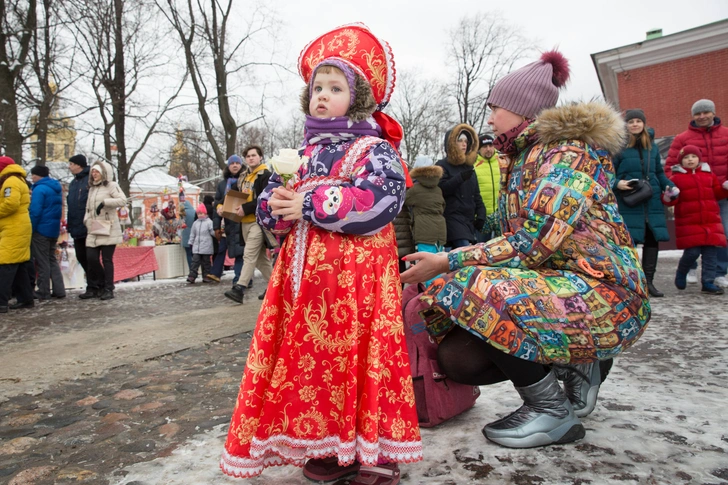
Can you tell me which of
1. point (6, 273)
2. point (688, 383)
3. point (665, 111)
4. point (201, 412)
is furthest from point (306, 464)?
point (665, 111)

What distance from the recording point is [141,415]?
278cm

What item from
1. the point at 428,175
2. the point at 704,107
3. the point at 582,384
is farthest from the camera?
the point at 704,107

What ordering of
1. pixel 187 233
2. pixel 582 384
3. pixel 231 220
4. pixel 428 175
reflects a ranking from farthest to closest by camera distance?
pixel 187 233
pixel 231 220
pixel 428 175
pixel 582 384

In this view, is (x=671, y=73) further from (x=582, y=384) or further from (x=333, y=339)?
(x=333, y=339)

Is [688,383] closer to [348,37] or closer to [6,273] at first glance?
[348,37]

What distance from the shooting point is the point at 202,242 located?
10.2 meters

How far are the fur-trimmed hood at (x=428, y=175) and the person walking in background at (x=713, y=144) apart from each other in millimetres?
3169

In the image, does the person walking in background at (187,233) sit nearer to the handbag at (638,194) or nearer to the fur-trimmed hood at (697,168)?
the handbag at (638,194)

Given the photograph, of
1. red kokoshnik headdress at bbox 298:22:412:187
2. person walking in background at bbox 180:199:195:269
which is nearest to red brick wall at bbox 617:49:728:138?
person walking in background at bbox 180:199:195:269

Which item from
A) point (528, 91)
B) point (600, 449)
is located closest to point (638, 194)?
point (528, 91)

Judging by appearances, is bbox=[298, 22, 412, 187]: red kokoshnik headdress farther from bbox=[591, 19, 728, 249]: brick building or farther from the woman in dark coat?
bbox=[591, 19, 728, 249]: brick building

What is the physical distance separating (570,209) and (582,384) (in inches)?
37.9

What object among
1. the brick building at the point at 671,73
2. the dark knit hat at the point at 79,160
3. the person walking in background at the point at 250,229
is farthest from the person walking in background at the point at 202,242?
the brick building at the point at 671,73

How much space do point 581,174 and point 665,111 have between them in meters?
20.6
